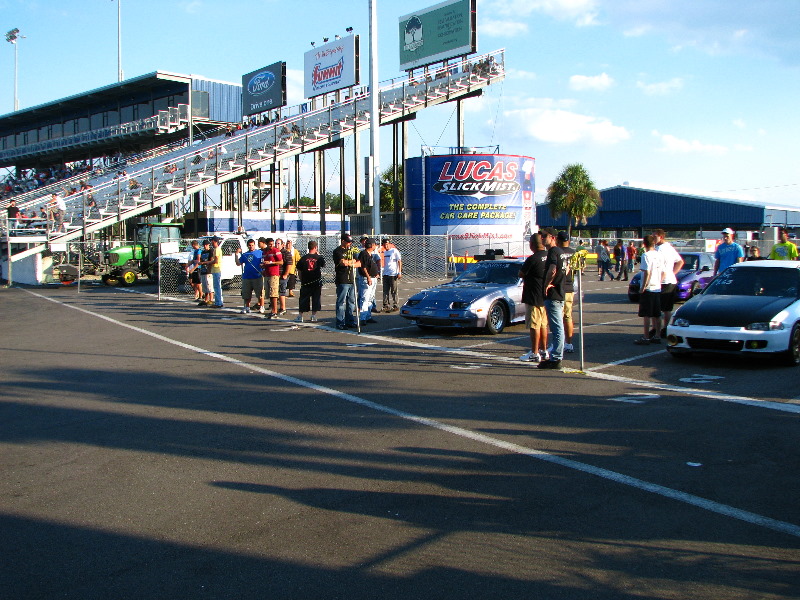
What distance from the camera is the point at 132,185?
36.1 m

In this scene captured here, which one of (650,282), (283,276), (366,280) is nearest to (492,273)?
(366,280)

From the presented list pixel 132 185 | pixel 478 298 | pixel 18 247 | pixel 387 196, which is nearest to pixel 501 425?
pixel 478 298

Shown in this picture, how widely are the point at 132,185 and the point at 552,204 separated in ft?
99.8

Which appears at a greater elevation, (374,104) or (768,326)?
(374,104)

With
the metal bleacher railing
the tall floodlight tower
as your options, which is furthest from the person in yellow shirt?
the metal bleacher railing

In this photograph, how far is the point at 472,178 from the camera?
36.5 metres

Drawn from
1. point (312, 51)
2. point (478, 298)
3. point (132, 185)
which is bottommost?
point (478, 298)

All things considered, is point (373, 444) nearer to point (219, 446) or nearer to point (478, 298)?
point (219, 446)

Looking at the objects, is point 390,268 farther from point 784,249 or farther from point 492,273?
point 784,249

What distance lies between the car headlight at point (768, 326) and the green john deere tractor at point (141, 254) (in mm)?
23792

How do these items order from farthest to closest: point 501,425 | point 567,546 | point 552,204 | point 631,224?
point 631,224
point 552,204
point 501,425
point 567,546

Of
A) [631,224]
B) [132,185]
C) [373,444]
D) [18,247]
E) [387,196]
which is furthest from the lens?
[387,196]

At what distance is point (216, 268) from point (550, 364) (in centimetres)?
1114

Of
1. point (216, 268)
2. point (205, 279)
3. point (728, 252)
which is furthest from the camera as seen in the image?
point (205, 279)
